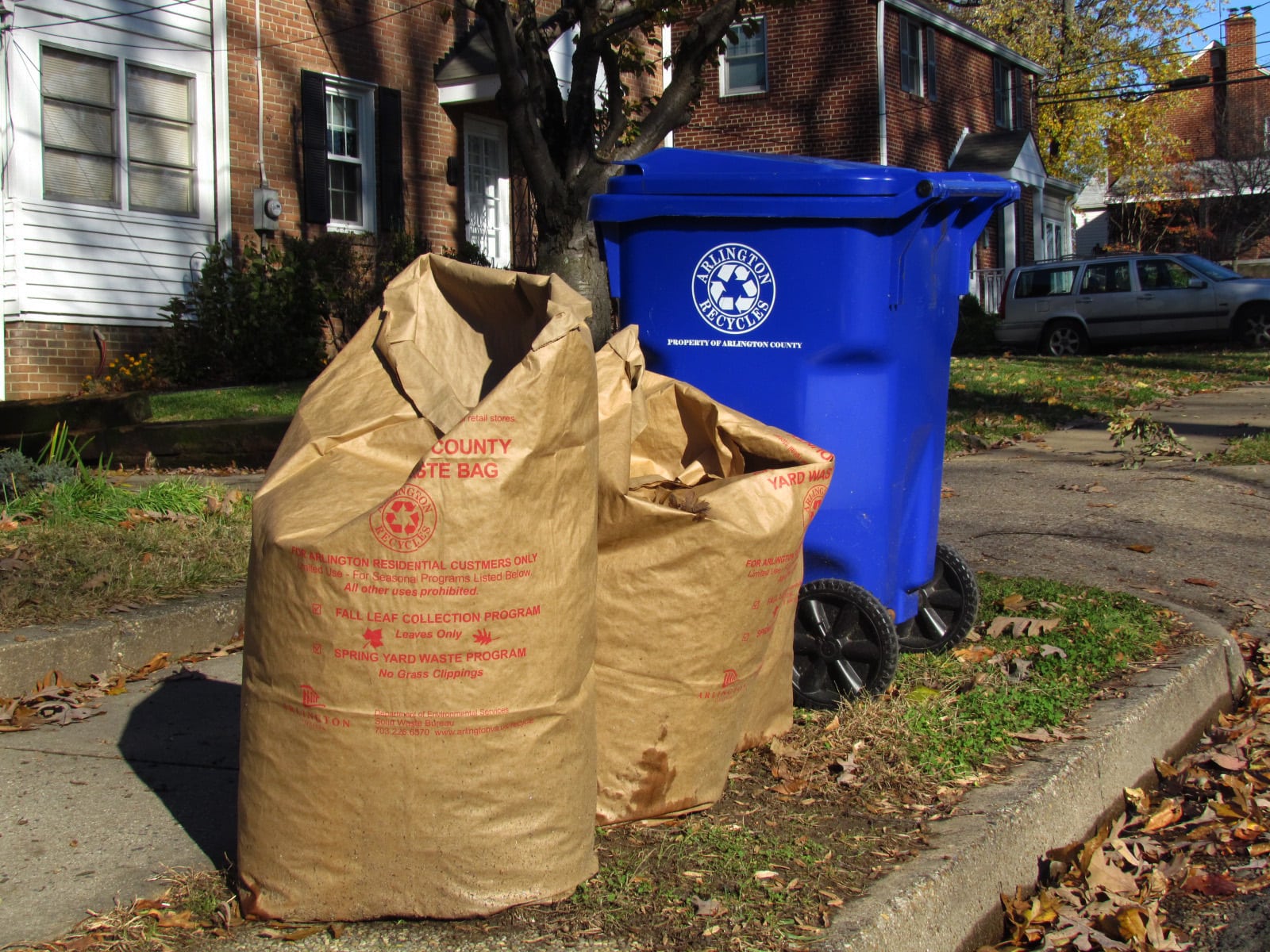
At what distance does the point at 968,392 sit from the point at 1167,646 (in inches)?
309

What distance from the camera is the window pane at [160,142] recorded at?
39.5 ft

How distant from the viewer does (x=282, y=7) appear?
1329 centimetres

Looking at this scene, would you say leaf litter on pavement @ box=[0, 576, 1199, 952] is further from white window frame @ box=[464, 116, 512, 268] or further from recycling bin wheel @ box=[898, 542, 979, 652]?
white window frame @ box=[464, 116, 512, 268]

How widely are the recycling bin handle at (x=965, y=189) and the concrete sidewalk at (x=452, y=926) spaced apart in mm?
1490

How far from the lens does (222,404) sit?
31.4 feet

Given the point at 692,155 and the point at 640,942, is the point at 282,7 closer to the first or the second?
the point at 692,155

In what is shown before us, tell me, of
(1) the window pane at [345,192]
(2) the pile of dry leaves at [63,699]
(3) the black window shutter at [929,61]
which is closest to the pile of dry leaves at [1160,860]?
(2) the pile of dry leaves at [63,699]

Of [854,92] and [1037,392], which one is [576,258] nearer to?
[1037,392]

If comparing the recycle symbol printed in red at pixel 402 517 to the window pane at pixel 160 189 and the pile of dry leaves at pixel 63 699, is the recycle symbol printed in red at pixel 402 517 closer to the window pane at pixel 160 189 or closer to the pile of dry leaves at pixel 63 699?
the pile of dry leaves at pixel 63 699

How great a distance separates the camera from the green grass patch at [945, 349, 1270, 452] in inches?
382

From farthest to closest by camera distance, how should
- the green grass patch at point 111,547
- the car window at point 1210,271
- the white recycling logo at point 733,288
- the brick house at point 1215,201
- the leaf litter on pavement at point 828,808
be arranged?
the brick house at point 1215,201 < the car window at point 1210,271 < the green grass patch at point 111,547 < the white recycling logo at point 733,288 < the leaf litter on pavement at point 828,808

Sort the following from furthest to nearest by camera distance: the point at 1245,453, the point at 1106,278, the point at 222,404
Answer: the point at 1106,278 < the point at 222,404 < the point at 1245,453

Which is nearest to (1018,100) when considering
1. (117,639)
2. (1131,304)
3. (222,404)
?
(1131,304)

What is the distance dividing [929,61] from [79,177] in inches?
756
